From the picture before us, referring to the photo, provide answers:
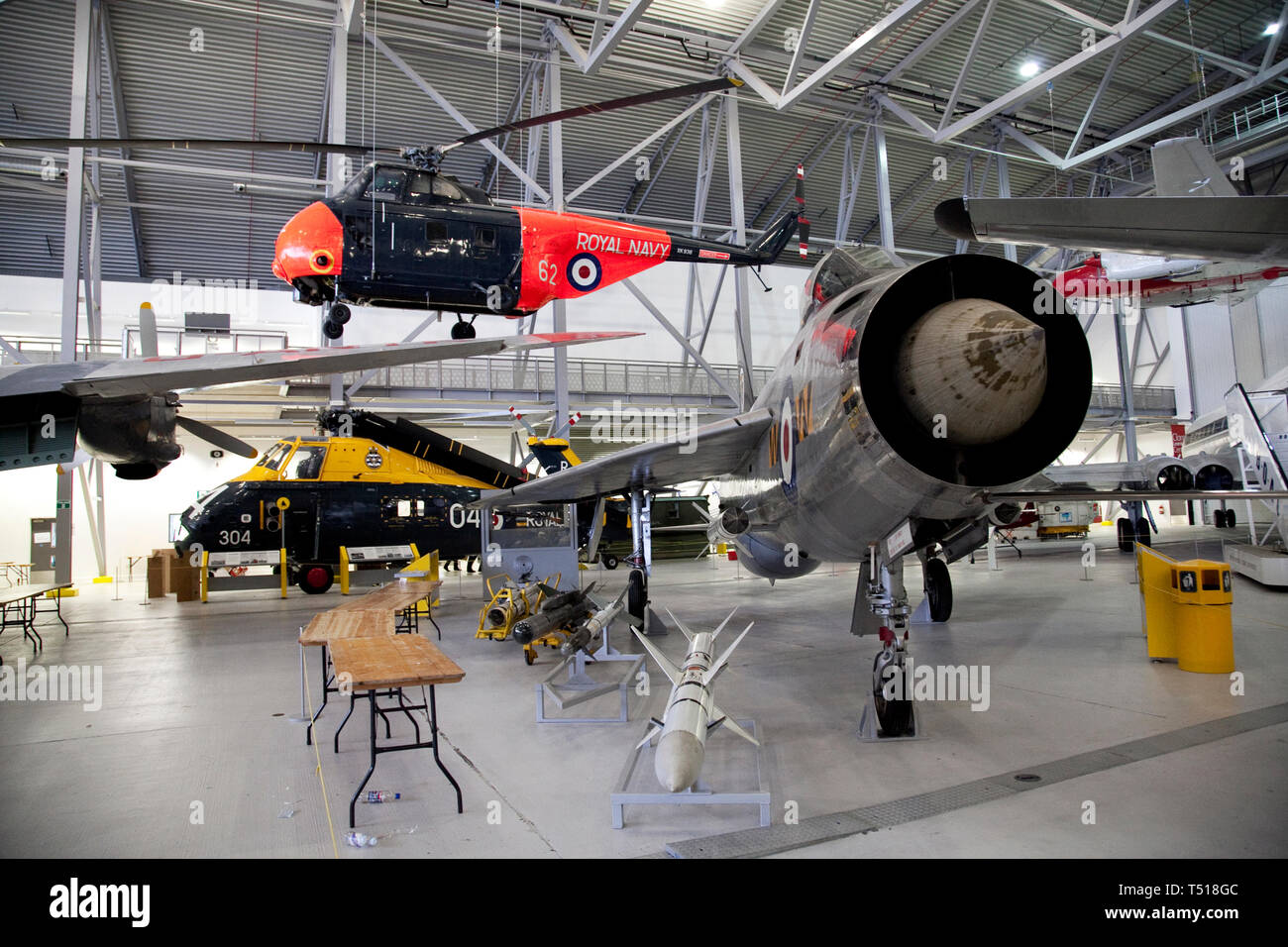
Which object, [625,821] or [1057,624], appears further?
[1057,624]

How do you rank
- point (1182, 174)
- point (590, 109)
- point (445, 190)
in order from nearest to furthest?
1. point (1182, 174)
2. point (590, 109)
3. point (445, 190)

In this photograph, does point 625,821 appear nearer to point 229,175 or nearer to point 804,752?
point 804,752

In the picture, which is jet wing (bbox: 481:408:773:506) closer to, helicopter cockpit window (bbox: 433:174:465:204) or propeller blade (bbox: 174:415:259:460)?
propeller blade (bbox: 174:415:259:460)

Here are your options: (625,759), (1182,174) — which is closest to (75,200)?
(625,759)

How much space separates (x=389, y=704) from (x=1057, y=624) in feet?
26.9

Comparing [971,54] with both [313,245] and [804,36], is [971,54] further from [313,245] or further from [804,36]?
[313,245]

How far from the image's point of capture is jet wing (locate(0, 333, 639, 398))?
445 cm

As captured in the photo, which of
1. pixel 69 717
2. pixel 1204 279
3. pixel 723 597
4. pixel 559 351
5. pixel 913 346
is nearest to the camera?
pixel 913 346

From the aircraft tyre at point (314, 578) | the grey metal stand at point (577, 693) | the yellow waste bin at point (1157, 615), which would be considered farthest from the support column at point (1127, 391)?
the aircraft tyre at point (314, 578)

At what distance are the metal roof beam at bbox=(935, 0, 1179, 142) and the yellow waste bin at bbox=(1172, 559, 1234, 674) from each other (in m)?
10.8

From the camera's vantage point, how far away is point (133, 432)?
5.62m

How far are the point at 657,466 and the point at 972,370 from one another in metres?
5.31

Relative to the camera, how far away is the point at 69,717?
584 centimetres
